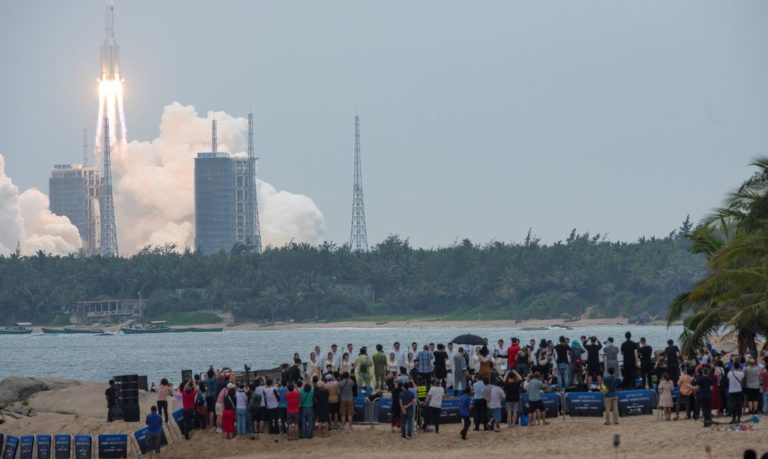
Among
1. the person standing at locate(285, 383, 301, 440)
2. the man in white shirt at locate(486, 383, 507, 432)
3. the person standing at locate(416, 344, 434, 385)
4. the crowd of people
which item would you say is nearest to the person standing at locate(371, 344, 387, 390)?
the crowd of people

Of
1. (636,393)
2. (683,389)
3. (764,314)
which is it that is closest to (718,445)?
(683,389)

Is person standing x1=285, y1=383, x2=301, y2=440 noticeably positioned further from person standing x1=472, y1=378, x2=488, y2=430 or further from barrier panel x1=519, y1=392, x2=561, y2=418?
barrier panel x1=519, y1=392, x2=561, y2=418

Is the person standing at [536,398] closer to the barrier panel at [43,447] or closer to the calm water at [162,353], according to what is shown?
the barrier panel at [43,447]

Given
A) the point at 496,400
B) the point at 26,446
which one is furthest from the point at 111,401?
the point at 496,400

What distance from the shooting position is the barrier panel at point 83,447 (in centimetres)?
4453

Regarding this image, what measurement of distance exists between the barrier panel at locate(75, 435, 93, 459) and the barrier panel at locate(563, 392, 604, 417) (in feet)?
43.3

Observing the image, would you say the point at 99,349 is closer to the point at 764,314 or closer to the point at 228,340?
the point at 228,340

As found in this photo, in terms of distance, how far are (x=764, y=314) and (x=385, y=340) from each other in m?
132

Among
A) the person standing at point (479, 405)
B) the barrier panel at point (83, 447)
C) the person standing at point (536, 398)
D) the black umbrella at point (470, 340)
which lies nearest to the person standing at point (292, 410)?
the person standing at point (479, 405)

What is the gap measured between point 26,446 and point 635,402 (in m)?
16.9

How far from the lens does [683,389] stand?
3984 centimetres

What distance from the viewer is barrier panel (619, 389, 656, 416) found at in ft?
139

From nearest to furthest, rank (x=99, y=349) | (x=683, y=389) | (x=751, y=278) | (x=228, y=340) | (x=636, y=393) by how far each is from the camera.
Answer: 1. (x=683, y=389)
2. (x=636, y=393)
3. (x=751, y=278)
4. (x=99, y=349)
5. (x=228, y=340)

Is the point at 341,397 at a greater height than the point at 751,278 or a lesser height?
lesser
